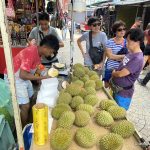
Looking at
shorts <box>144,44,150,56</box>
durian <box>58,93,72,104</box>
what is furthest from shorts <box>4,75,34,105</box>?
shorts <box>144,44,150,56</box>

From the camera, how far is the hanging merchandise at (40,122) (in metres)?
1.15

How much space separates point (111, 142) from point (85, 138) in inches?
6.5

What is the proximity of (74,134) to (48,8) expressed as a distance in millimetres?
5686

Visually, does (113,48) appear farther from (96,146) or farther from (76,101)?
(96,146)

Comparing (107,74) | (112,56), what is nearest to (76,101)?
(112,56)

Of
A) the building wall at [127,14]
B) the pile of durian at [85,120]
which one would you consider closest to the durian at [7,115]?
the pile of durian at [85,120]

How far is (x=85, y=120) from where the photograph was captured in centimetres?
147

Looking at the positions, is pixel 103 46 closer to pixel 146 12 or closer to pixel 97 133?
pixel 97 133

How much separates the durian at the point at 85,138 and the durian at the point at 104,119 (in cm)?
21

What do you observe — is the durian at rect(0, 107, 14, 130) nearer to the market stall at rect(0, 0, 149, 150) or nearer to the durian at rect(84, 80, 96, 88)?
the market stall at rect(0, 0, 149, 150)

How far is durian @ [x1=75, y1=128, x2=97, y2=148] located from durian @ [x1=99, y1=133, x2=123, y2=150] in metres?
0.06

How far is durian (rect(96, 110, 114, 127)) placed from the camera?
1.50 metres

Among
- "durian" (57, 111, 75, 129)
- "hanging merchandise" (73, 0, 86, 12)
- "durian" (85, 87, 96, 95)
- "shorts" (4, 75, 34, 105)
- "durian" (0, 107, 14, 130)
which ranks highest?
"hanging merchandise" (73, 0, 86, 12)

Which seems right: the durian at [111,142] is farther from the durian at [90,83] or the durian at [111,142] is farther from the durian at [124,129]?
the durian at [90,83]
